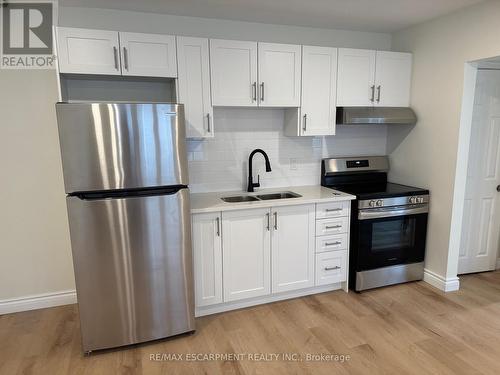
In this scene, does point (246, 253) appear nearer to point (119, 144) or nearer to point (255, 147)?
point (255, 147)

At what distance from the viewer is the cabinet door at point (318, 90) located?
2.98m

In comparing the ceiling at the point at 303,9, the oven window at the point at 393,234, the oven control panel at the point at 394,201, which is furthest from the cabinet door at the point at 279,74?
the oven window at the point at 393,234

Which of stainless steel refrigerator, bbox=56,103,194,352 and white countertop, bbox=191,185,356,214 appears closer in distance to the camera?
stainless steel refrigerator, bbox=56,103,194,352

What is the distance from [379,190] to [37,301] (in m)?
3.27

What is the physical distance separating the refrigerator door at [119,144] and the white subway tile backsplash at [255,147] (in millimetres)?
855

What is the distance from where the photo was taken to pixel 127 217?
86.3 inches

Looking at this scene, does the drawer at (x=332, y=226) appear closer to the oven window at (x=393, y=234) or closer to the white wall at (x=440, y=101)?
the oven window at (x=393, y=234)

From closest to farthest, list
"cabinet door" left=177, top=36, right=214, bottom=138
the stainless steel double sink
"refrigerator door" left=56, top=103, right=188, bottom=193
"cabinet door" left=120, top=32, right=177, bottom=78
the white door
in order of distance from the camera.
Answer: "refrigerator door" left=56, top=103, right=188, bottom=193
"cabinet door" left=120, top=32, right=177, bottom=78
"cabinet door" left=177, top=36, right=214, bottom=138
the stainless steel double sink
the white door

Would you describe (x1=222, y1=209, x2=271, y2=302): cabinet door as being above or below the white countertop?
below

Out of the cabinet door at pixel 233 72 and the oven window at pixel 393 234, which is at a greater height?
the cabinet door at pixel 233 72

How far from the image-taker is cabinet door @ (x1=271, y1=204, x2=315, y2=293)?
2.84 m

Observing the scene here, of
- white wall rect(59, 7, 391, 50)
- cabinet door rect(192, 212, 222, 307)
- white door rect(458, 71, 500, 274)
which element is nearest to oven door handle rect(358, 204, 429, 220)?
white door rect(458, 71, 500, 274)

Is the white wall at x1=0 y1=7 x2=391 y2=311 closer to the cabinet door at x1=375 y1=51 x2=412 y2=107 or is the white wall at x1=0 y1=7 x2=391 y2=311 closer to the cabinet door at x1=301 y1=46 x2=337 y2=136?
the cabinet door at x1=301 y1=46 x2=337 y2=136

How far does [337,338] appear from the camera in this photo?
2.48 metres
